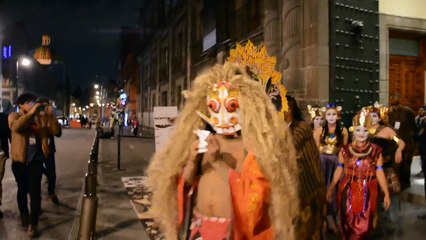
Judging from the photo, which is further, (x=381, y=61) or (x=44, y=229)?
(x=381, y=61)

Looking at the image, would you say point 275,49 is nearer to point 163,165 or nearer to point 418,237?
point 418,237

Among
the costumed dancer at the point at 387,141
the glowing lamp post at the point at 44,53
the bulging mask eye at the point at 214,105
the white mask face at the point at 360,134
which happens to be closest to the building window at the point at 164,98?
the glowing lamp post at the point at 44,53

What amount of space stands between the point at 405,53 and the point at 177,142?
42.8ft

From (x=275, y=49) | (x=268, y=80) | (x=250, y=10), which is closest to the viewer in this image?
(x=268, y=80)

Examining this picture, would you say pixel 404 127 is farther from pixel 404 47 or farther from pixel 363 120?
pixel 404 47

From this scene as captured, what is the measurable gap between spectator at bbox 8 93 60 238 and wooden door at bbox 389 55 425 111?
35.9 ft

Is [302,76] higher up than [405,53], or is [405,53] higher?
[405,53]

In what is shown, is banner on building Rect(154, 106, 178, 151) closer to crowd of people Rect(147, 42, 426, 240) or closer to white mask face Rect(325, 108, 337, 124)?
white mask face Rect(325, 108, 337, 124)

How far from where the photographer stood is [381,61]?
13133mm

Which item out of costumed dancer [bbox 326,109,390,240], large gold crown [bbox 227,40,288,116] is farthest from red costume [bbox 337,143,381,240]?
large gold crown [bbox 227,40,288,116]

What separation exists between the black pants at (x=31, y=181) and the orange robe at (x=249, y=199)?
4.59 meters

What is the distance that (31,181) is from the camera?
6.35 m

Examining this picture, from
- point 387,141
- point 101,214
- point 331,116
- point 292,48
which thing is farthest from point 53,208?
point 292,48

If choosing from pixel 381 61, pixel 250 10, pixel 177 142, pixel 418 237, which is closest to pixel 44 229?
pixel 177 142
